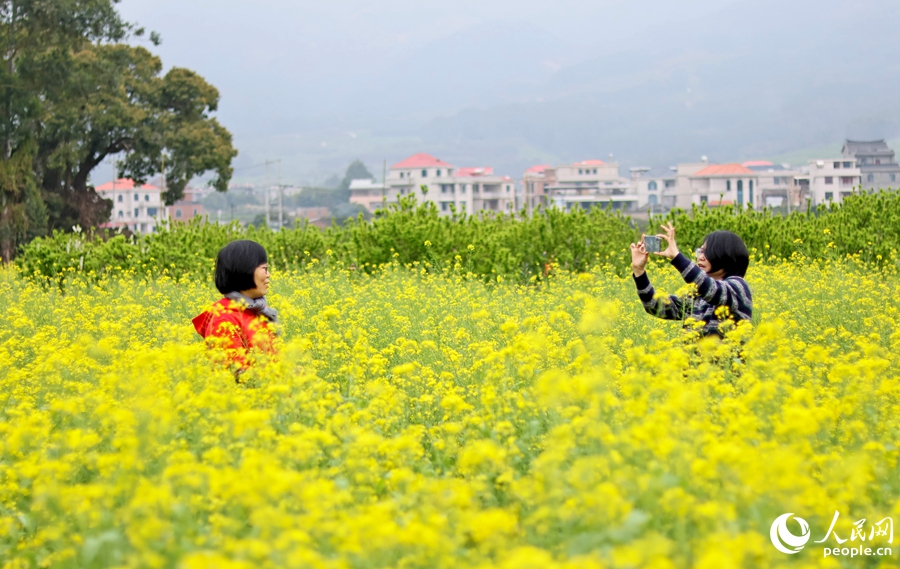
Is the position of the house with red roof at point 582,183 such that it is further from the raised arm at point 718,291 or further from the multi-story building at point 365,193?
the raised arm at point 718,291

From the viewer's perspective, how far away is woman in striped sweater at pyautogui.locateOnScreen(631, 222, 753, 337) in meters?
4.80

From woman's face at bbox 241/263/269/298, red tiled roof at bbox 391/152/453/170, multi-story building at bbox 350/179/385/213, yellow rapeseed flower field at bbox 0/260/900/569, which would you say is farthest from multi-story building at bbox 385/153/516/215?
yellow rapeseed flower field at bbox 0/260/900/569

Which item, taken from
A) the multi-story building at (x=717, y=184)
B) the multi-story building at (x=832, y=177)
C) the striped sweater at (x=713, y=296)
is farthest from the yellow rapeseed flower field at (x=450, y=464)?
the multi-story building at (x=717, y=184)

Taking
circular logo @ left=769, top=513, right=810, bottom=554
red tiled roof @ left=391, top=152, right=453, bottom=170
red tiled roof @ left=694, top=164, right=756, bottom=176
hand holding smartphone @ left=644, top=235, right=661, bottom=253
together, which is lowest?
circular logo @ left=769, top=513, right=810, bottom=554

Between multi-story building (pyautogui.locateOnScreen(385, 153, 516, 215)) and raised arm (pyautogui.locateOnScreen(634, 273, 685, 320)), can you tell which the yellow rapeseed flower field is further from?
multi-story building (pyautogui.locateOnScreen(385, 153, 516, 215))

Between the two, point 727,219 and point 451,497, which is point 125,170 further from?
point 451,497

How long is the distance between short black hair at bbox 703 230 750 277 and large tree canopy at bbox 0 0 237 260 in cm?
2834

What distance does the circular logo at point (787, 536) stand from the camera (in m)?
2.67

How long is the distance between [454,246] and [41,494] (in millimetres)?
9742

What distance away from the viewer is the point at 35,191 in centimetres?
3002

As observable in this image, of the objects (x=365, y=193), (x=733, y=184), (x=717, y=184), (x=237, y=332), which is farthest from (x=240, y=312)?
(x=365, y=193)

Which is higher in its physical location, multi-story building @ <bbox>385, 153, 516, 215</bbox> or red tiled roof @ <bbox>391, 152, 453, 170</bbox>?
red tiled roof @ <bbox>391, 152, 453, 170</bbox>

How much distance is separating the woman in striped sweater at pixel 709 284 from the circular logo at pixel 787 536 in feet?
6.02

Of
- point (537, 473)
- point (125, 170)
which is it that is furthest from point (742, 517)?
point (125, 170)
